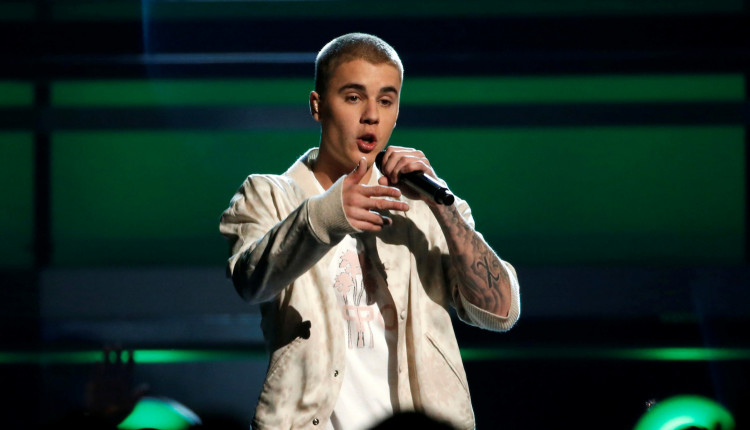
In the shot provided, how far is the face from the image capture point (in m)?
1.53

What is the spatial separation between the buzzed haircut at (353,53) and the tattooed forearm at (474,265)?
29 cm

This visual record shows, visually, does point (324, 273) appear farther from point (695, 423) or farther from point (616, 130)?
point (616, 130)

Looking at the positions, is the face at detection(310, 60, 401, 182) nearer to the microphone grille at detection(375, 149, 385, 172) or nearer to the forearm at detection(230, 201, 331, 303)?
the microphone grille at detection(375, 149, 385, 172)

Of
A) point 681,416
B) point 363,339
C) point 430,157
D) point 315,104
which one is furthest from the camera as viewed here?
point 430,157

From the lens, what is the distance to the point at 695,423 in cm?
247

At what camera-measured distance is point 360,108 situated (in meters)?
1.54

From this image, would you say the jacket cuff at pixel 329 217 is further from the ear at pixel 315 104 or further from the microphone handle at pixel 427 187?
the ear at pixel 315 104

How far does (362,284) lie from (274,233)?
0.25 m

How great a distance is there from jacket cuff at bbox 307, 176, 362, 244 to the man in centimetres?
5

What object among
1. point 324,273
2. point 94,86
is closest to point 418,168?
point 324,273

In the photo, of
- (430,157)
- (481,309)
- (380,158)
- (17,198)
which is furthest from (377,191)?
(17,198)

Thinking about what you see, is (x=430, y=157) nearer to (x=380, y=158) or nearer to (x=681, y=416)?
(x=681, y=416)

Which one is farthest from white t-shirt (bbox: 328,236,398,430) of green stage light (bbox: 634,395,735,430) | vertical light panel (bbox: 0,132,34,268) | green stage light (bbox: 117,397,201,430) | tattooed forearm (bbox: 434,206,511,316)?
vertical light panel (bbox: 0,132,34,268)

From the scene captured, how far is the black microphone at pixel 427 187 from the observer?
4.45 ft
